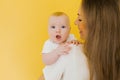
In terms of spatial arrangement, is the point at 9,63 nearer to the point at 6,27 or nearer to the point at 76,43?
the point at 6,27

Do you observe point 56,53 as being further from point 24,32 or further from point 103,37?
point 24,32

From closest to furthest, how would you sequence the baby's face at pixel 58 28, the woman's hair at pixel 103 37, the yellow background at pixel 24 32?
1. the woman's hair at pixel 103 37
2. the baby's face at pixel 58 28
3. the yellow background at pixel 24 32

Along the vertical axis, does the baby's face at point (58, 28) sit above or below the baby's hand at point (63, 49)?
above

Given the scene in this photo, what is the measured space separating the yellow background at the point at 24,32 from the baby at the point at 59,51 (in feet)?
1.15

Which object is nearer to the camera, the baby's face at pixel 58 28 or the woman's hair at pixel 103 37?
the woman's hair at pixel 103 37

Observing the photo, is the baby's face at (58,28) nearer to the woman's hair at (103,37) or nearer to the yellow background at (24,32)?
the woman's hair at (103,37)

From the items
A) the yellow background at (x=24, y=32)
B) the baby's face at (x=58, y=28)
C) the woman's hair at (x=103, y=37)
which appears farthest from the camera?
the yellow background at (x=24, y=32)

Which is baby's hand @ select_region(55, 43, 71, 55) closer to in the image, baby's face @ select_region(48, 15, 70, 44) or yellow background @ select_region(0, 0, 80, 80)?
baby's face @ select_region(48, 15, 70, 44)

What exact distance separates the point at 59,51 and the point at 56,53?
0.02 m

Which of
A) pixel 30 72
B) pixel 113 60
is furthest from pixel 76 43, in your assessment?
pixel 30 72

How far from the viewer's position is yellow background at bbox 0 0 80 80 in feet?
5.44

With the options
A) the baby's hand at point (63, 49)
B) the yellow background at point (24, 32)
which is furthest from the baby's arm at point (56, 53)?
→ the yellow background at point (24, 32)

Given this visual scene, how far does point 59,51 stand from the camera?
1.23 m

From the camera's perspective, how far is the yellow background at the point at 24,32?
5.44 ft
